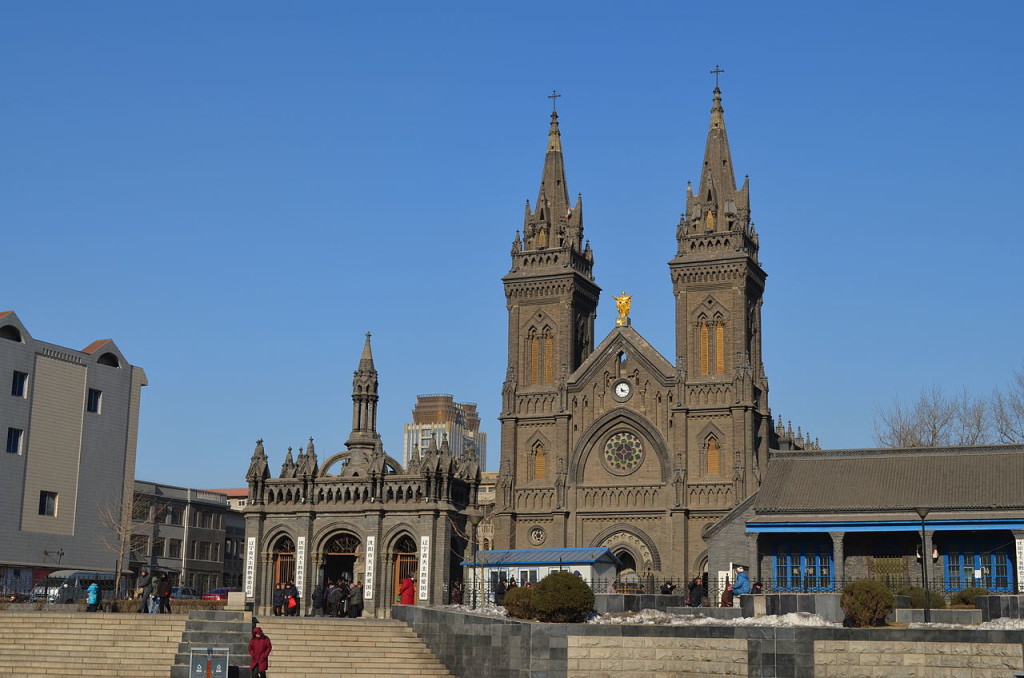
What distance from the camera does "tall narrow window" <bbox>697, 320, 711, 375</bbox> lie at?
237 feet

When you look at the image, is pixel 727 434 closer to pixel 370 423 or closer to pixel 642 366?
pixel 642 366

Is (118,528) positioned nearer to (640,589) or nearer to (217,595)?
(217,595)

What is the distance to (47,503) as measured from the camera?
73750 mm

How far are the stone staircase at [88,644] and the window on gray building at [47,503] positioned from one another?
122 ft

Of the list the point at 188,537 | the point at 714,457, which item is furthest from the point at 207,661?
the point at 188,537

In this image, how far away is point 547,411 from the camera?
7469 centimetres

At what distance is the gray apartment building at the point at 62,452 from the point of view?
70.9m

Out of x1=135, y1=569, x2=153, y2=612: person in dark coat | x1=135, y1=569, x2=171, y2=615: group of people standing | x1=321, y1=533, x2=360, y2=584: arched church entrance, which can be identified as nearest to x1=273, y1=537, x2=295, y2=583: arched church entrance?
x1=321, y1=533, x2=360, y2=584: arched church entrance

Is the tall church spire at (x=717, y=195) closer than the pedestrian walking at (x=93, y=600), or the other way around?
the pedestrian walking at (x=93, y=600)

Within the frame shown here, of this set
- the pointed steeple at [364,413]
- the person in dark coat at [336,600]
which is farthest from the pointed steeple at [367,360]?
the person in dark coat at [336,600]

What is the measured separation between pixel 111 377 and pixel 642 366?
3156 centimetres

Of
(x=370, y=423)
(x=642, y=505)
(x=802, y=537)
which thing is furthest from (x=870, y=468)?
(x=370, y=423)

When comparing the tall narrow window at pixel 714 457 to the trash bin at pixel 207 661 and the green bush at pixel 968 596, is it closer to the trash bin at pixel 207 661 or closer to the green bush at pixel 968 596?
the green bush at pixel 968 596

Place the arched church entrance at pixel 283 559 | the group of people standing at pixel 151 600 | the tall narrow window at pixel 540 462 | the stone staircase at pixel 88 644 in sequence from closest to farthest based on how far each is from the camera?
the stone staircase at pixel 88 644 < the group of people standing at pixel 151 600 < the arched church entrance at pixel 283 559 < the tall narrow window at pixel 540 462
